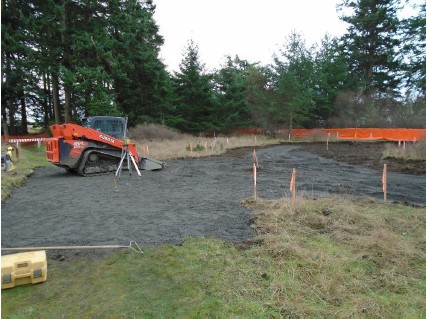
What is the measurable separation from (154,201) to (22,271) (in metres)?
4.44

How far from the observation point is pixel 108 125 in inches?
531

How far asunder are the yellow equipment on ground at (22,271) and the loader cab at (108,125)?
10.0 metres

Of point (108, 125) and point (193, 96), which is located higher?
point (193, 96)

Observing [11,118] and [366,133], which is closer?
[11,118]

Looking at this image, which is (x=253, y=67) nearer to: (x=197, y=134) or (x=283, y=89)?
(x=283, y=89)

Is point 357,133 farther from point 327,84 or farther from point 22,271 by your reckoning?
point 22,271

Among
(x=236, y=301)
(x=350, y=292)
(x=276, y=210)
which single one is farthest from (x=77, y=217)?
(x=350, y=292)

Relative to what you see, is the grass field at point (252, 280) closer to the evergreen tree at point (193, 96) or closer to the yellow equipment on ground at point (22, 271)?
the yellow equipment on ground at point (22, 271)

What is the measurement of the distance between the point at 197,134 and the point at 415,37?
83.1 feet

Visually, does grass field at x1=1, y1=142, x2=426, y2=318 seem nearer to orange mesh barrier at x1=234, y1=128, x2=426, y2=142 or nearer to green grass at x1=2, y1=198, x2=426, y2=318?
green grass at x1=2, y1=198, x2=426, y2=318

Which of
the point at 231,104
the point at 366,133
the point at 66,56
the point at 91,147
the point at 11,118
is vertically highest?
the point at 66,56

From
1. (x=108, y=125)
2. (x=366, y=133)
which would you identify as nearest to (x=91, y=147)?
(x=108, y=125)

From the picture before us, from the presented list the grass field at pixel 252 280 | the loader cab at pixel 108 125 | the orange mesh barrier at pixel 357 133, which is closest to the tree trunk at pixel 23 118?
the loader cab at pixel 108 125

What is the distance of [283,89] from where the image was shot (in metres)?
35.9
